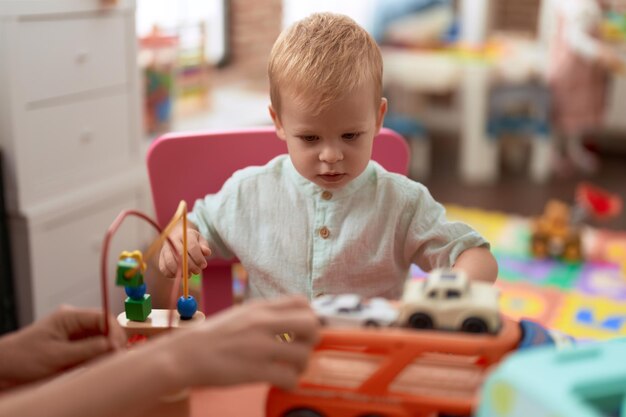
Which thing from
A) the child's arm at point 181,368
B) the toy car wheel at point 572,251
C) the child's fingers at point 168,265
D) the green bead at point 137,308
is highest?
the child's arm at point 181,368

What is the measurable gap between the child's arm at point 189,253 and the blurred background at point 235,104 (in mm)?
165

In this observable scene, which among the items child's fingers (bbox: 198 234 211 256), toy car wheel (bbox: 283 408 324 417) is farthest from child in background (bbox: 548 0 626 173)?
toy car wheel (bbox: 283 408 324 417)

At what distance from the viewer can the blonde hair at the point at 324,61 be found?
28.8 inches

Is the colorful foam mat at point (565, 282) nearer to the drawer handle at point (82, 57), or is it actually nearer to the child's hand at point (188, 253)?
the drawer handle at point (82, 57)

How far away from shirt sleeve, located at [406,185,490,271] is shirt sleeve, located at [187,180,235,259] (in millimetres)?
197

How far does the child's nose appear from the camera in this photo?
0.75 meters

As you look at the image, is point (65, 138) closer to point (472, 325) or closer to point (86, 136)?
point (86, 136)

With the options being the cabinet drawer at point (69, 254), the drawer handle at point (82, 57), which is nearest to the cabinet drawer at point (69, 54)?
the drawer handle at point (82, 57)

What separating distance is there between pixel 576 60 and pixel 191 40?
1597 millimetres

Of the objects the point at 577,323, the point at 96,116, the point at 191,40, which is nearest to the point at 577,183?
the point at 577,323

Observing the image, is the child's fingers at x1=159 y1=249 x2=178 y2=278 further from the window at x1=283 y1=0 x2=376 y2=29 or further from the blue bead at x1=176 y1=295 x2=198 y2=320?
the window at x1=283 y1=0 x2=376 y2=29

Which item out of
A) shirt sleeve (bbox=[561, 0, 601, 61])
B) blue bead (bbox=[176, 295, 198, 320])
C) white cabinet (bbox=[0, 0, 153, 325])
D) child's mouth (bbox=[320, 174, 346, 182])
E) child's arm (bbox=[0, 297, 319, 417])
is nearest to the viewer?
child's arm (bbox=[0, 297, 319, 417])

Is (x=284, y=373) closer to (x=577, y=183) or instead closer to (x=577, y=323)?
(x=577, y=323)

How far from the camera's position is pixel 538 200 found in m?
3.03
